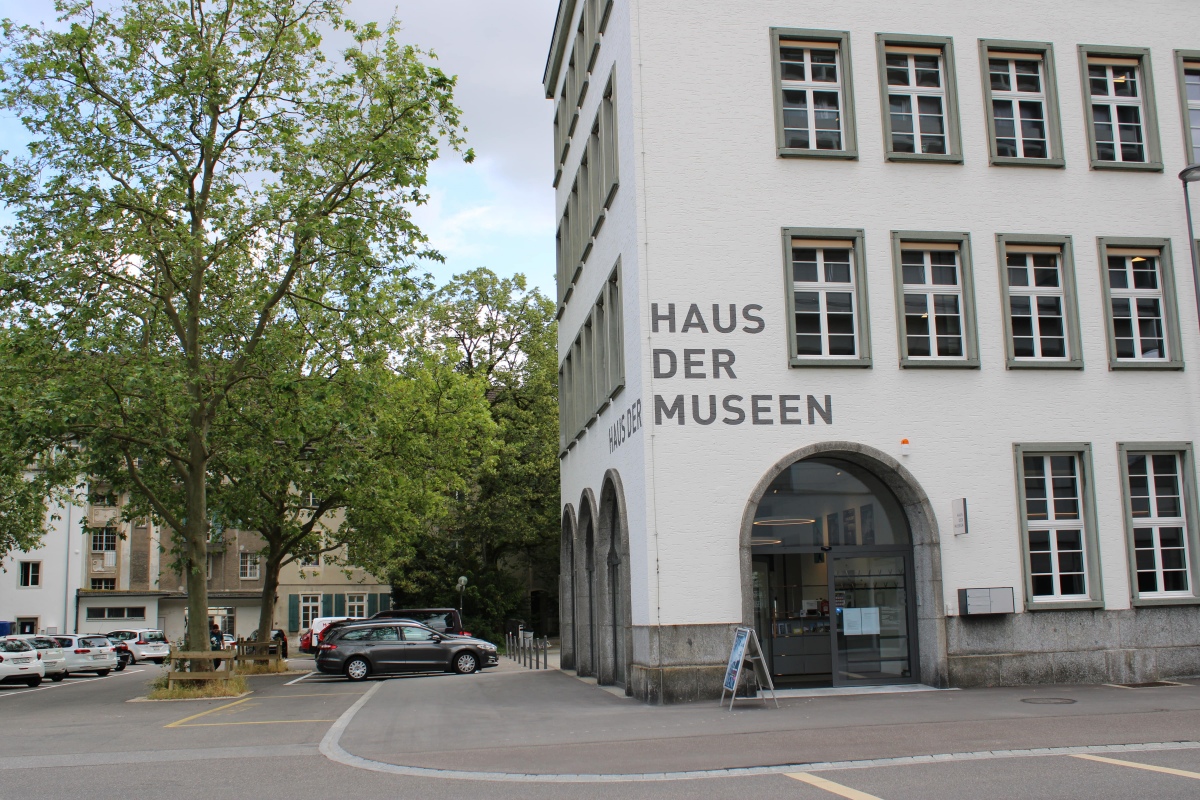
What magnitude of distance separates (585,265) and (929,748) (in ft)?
46.8

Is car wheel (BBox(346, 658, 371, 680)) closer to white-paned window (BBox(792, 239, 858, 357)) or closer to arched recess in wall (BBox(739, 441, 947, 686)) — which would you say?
arched recess in wall (BBox(739, 441, 947, 686))

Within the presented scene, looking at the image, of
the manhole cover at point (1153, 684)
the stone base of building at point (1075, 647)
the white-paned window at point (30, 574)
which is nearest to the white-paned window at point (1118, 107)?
the stone base of building at point (1075, 647)

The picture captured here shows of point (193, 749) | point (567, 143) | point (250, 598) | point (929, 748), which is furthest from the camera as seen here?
point (250, 598)

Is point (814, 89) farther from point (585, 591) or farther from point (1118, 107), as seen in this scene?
point (585, 591)

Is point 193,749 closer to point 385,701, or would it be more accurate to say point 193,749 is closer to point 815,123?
point 385,701

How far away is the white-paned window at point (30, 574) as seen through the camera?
196 ft

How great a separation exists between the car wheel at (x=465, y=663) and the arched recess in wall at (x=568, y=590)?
3.36 metres

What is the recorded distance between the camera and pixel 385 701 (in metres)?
19.7

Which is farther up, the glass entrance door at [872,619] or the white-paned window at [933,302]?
the white-paned window at [933,302]

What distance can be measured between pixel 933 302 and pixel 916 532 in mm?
3639

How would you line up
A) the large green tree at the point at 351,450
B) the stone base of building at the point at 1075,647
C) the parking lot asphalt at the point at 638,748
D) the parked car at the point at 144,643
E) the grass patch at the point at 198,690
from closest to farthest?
the parking lot asphalt at the point at 638,748, the stone base of building at the point at 1075,647, the grass patch at the point at 198,690, the large green tree at the point at 351,450, the parked car at the point at 144,643

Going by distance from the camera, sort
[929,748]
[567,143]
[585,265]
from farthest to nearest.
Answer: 1. [567,143]
2. [585,265]
3. [929,748]

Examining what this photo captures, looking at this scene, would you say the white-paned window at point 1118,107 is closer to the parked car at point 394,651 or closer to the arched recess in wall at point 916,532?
the arched recess in wall at point 916,532

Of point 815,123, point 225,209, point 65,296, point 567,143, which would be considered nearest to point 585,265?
point 567,143
